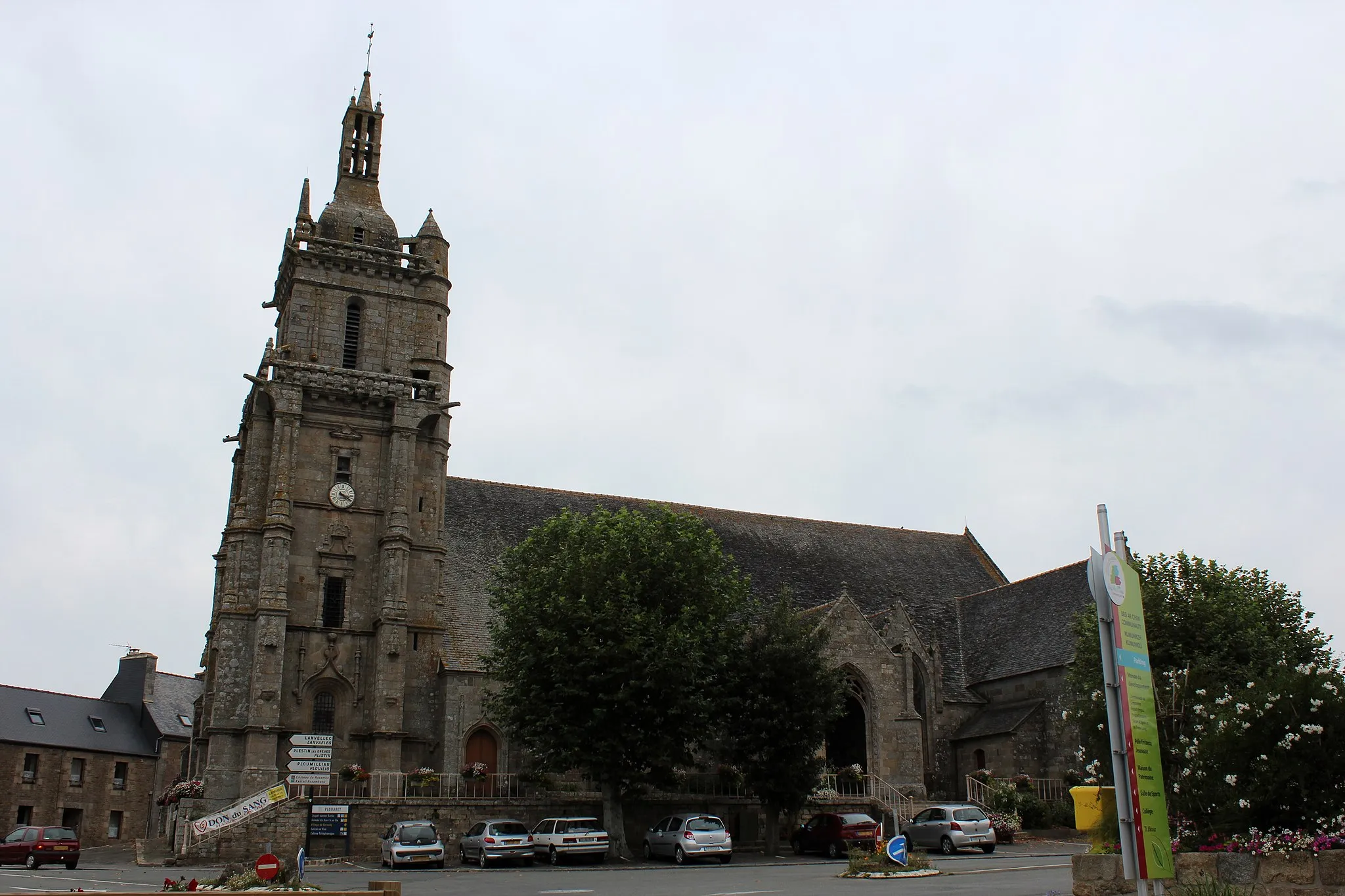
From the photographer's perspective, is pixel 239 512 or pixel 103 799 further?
pixel 103 799

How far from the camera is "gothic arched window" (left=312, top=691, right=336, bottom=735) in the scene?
37250 mm

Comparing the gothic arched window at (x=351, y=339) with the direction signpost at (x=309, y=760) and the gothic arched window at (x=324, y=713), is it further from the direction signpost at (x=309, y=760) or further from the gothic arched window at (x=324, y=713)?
the direction signpost at (x=309, y=760)

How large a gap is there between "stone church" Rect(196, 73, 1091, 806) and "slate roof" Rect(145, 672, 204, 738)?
76.8 feet

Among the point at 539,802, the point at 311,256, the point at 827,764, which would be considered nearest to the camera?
the point at 539,802

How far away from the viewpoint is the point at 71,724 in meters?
59.2

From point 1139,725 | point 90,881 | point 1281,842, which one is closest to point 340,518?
point 90,881

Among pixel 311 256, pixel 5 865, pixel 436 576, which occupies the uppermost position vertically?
pixel 311 256

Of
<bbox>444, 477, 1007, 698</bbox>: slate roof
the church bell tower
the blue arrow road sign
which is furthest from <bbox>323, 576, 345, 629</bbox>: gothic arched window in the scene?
the blue arrow road sign

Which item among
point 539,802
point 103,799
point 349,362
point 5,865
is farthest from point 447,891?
point 103,799

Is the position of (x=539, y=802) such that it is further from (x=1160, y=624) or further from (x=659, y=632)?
(x=1160, y=624)

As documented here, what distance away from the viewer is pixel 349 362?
41.8 meters

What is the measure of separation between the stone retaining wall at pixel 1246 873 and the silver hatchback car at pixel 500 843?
16.8 m

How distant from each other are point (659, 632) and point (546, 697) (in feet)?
11.5

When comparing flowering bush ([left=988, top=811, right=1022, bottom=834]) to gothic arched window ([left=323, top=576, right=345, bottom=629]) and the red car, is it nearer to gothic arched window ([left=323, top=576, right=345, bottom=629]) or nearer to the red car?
gothic arched window ([left=323, top=576, right=345, bottom=629])
